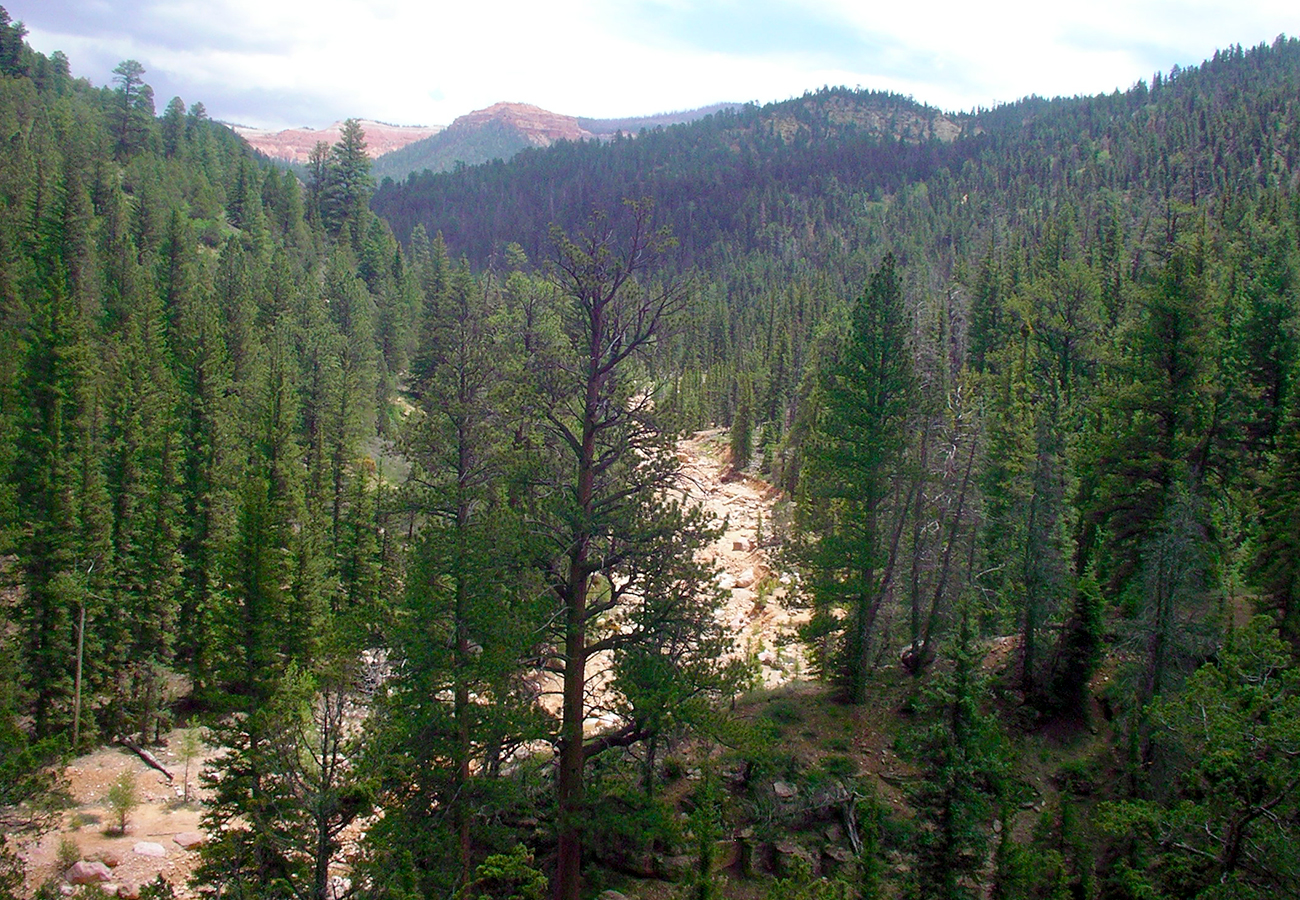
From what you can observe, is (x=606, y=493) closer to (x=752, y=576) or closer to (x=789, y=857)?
(x=789, y=857)

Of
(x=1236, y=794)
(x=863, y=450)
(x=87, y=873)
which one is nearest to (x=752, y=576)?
(x=863, y=450)

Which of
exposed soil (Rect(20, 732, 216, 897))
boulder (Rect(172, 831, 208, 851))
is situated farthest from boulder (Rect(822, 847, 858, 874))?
boulder (Rect(172, 831, 208, 851))

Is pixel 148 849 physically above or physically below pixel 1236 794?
below

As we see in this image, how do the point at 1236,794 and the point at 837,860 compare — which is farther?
the point at 837,860

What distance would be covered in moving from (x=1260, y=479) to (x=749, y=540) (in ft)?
95.3

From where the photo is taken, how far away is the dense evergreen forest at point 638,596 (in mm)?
13875

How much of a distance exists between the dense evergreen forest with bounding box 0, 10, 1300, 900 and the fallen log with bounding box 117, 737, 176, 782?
74 cm

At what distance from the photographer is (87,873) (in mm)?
21172

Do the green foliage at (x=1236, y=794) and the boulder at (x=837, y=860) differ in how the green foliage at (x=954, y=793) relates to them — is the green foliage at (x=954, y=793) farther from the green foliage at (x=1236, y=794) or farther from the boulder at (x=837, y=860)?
the boulder at (x=837, y=860)

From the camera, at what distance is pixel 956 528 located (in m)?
25.2

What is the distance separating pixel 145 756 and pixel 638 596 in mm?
23632

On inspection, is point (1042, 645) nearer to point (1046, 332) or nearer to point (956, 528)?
point (956, 528)

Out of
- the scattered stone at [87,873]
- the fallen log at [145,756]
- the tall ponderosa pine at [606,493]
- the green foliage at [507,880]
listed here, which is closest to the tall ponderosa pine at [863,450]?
the tall ponderosa pine at [606,493]

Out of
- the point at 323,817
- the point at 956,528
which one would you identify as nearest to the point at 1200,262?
the point at 956,528
